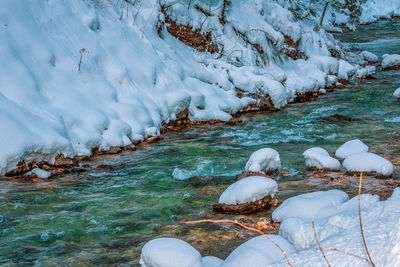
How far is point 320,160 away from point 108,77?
3.88 m

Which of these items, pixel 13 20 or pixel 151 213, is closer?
pixel 151 213

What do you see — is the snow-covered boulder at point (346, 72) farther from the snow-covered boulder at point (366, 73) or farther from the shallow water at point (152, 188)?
the shallow water at point (152, 188)

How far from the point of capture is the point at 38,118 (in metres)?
5.05

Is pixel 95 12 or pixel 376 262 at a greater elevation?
pixel 95 12

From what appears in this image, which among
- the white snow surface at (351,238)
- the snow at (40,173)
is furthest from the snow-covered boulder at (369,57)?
the white snow surface at (351,238)

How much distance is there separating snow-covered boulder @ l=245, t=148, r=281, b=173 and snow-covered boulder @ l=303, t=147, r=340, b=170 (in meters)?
0.43

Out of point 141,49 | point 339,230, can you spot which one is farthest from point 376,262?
point 141,49

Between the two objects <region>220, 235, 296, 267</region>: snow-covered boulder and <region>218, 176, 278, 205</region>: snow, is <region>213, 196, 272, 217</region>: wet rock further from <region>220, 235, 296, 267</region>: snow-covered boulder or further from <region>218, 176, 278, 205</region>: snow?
<region>220, 235, 296, 267</region>: snow-covered boulder

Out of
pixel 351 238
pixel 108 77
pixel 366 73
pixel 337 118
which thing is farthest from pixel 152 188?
pixel 366 73

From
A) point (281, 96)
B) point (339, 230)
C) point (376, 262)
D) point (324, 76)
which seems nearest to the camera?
point (376, 262)

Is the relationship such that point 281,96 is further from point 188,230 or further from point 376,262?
point 376,262

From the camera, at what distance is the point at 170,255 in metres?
2.30

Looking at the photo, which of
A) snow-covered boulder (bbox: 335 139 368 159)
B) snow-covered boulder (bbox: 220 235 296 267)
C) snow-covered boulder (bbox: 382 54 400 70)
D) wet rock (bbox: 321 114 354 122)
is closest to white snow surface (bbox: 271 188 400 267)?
snow-covered boulder (bbox: 220 235 296 267)

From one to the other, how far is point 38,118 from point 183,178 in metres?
2.06
